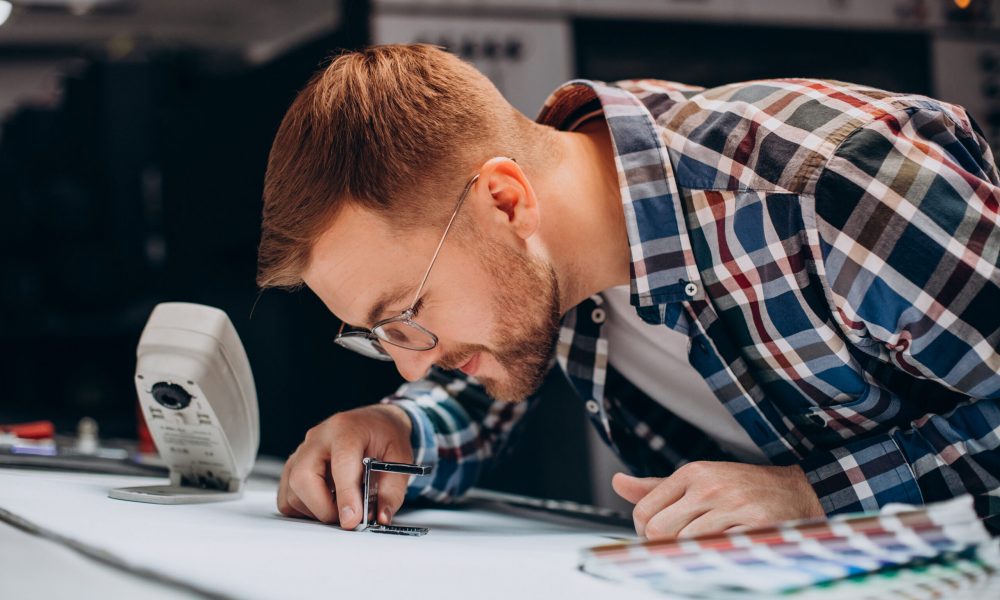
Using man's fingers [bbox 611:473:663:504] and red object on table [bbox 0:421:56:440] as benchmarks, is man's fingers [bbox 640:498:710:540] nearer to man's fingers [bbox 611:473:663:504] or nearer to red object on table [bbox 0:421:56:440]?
man's fingers [bbox 611:473:663:504]

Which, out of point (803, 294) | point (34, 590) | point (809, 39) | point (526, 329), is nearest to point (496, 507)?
point (526, 329)

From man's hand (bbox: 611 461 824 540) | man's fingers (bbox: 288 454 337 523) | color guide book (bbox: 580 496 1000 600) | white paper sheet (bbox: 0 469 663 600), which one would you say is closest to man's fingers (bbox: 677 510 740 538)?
man's hand (bbox: 611 461 824 540)

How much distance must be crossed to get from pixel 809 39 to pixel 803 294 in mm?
2437

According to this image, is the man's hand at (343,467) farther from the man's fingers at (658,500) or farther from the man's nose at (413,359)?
the man's fingers at (658,500)

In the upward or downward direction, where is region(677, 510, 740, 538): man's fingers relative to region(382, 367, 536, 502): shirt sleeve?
upward

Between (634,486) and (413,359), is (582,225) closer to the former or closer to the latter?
(413,359)

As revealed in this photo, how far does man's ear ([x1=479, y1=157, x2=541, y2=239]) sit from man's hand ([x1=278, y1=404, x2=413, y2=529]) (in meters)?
0.29

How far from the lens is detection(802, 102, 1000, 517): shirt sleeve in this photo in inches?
36.8

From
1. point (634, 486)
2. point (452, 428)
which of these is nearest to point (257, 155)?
point (452, 428)

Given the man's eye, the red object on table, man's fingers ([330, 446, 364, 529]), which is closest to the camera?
man's fingers ([330, 446, 364, 529])

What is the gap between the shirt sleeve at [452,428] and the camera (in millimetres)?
1301

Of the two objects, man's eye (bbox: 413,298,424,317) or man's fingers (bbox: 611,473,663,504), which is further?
man's eye (bbox: 413,298,424,317)

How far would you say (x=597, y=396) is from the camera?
129 cm

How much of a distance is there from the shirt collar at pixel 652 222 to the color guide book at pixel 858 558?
0.53 m
